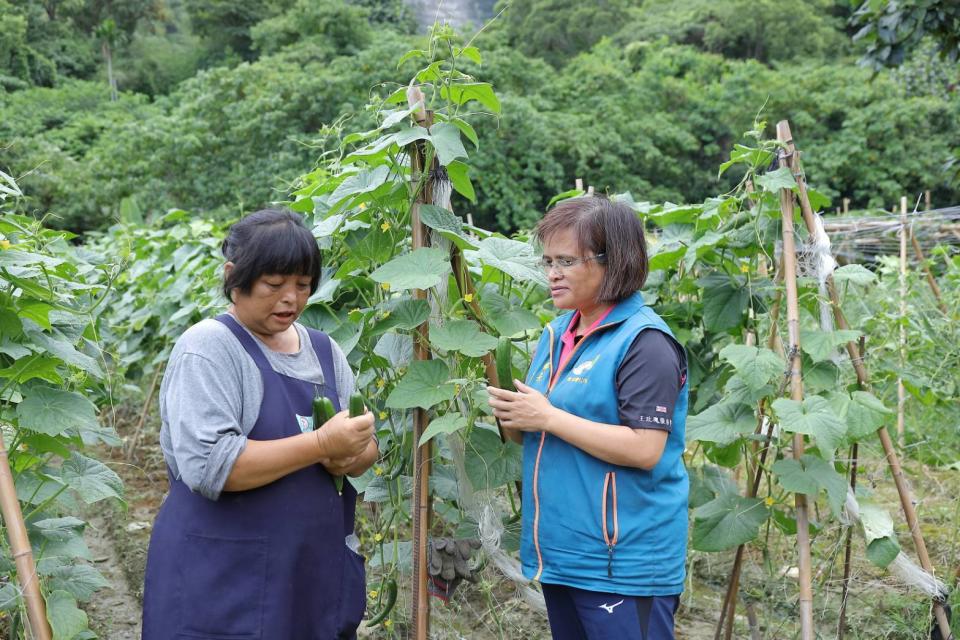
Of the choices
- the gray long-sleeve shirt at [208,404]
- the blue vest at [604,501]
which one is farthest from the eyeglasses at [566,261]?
the gray long-sleeve shirt at [208,404]

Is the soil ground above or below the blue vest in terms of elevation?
below

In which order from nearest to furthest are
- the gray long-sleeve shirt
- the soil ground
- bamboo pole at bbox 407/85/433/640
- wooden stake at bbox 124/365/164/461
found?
the gray long-sleeve shirt, bamboo pole at bbox 407/85/433/640, the soil ground, wooden stake at bbox 124/365/164/461

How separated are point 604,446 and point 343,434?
492 millimetres

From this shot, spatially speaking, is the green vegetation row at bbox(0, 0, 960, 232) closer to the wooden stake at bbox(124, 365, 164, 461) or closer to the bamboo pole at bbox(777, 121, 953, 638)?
the wooden stake at bbox(124, 365, 164, 461)

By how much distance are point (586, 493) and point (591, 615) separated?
235 mm

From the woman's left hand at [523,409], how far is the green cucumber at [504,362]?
12.3 inches

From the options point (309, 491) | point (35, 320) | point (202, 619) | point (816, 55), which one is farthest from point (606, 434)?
point (816, 55)

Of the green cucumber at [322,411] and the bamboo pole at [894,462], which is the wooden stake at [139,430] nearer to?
the green cucumber at [322,411]

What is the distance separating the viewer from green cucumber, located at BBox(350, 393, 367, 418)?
1.68 m

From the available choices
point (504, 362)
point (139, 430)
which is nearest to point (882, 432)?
point (504, 362)

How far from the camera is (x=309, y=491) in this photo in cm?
170

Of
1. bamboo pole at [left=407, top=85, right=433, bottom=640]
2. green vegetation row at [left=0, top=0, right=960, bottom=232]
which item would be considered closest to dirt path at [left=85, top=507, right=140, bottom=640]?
bamboo pole at [left=407, top=85, right=433, bottom=640]

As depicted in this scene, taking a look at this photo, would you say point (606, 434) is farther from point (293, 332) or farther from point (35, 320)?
point (35, 320)

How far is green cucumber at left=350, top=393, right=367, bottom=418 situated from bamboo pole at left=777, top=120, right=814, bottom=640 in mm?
1199
